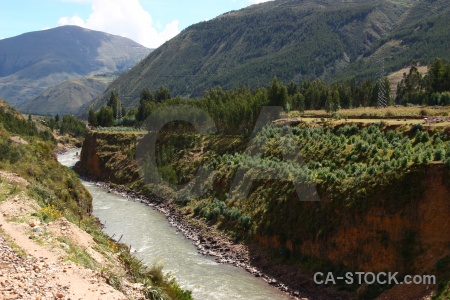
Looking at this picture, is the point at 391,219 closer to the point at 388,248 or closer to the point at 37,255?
the point at 388,248

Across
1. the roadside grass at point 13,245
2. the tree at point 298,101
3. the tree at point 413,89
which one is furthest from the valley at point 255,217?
the tree at point 413,89

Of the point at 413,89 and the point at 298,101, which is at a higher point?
the point at 413,89

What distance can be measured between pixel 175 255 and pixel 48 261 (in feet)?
88.1

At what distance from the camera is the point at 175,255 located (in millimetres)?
41719

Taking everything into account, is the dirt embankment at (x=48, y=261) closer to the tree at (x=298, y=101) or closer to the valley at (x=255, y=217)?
the valley at (x=255, y=217)

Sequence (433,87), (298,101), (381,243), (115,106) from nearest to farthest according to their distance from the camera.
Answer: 1. (381,243)
2. (433,87)
3. (298,101)
4. (115,106)

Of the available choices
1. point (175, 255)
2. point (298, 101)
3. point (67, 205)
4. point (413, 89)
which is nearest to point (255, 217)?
point (175, 255)

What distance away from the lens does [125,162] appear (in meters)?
85.1

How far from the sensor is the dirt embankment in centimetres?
1323

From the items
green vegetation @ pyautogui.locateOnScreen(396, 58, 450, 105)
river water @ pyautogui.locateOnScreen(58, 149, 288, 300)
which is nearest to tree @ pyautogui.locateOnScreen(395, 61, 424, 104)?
green vegetation @ pyautogui.locateOnScreen(396, 58, 450, 105)

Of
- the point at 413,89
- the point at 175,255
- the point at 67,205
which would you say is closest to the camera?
the point at 67,205

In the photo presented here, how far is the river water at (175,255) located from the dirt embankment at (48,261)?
4.59 m

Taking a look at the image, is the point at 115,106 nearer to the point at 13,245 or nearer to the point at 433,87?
the point at 433,87

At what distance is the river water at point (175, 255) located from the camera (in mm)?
33031
